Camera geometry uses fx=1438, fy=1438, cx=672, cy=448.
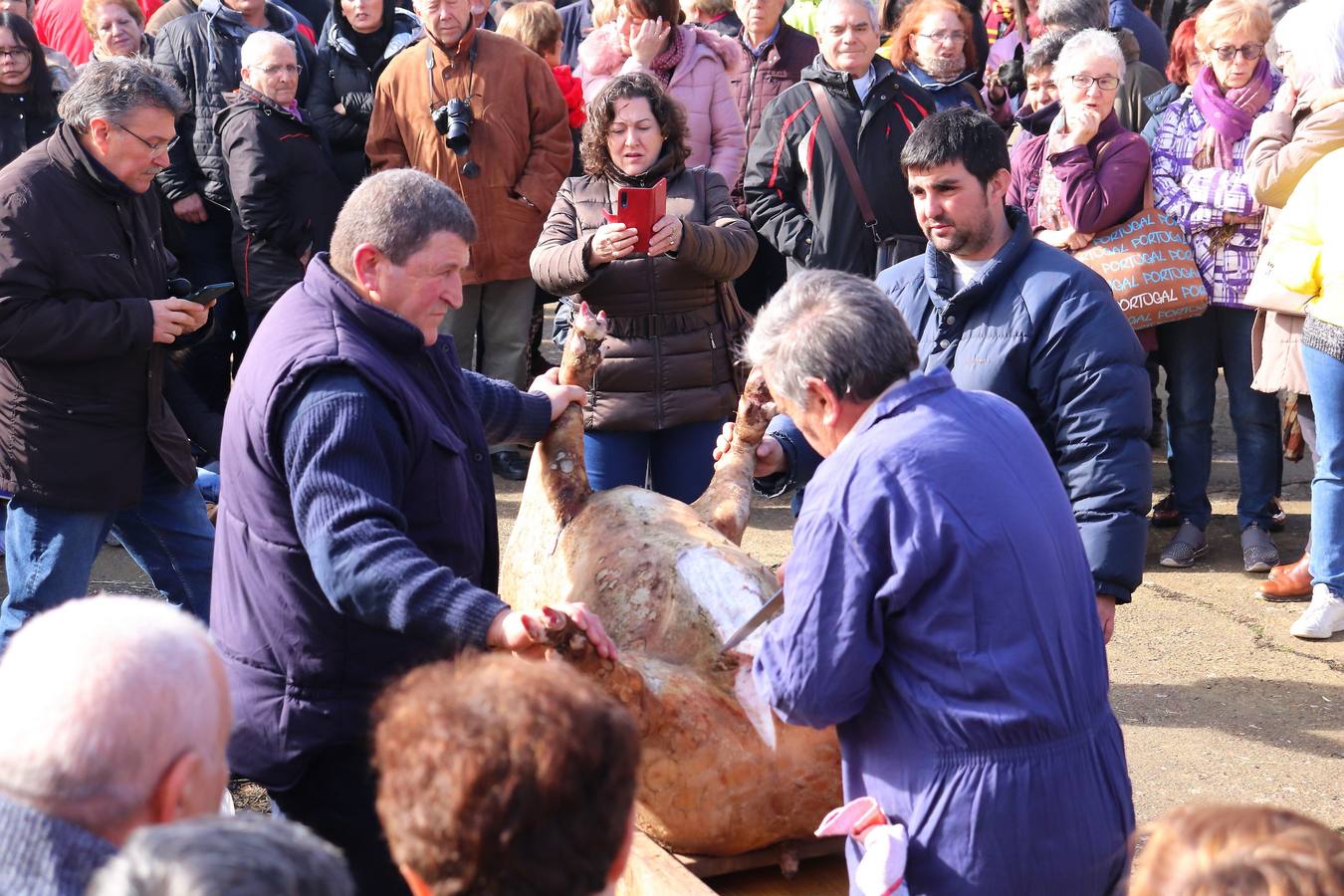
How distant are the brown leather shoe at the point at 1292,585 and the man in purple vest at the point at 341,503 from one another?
385cm

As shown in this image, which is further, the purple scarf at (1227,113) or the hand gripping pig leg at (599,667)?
the purple scarf at (1227,113)

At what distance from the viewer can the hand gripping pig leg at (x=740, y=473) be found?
4203mm

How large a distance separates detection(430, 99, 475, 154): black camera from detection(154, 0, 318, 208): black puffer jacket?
92 centimetres

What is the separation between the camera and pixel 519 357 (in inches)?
274

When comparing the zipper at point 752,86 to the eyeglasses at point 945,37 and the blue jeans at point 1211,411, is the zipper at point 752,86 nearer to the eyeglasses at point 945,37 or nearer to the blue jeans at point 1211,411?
the eyeglasses at point 945,37

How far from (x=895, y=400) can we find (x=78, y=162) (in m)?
2.83

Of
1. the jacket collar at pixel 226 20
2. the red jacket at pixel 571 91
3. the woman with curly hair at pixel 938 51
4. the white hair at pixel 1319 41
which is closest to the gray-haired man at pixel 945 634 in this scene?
the white hair at pixel 1319 41

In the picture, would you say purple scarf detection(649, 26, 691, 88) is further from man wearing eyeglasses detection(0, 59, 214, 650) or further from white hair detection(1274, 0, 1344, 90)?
man wearing eyeglasses detection(0, 59, 214, 650)

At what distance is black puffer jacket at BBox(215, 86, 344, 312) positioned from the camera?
646cm

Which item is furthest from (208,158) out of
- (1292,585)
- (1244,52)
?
(1292,585)

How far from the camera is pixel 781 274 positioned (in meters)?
7.33

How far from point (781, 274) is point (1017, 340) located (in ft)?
12.8

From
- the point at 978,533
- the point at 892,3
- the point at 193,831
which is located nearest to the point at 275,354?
the point at 978,533

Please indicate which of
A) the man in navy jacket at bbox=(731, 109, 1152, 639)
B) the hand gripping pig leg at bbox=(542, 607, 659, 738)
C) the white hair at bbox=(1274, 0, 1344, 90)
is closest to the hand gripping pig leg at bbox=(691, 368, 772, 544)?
the man in navy jacket at bbox=(731, 109, 1152, 639)
